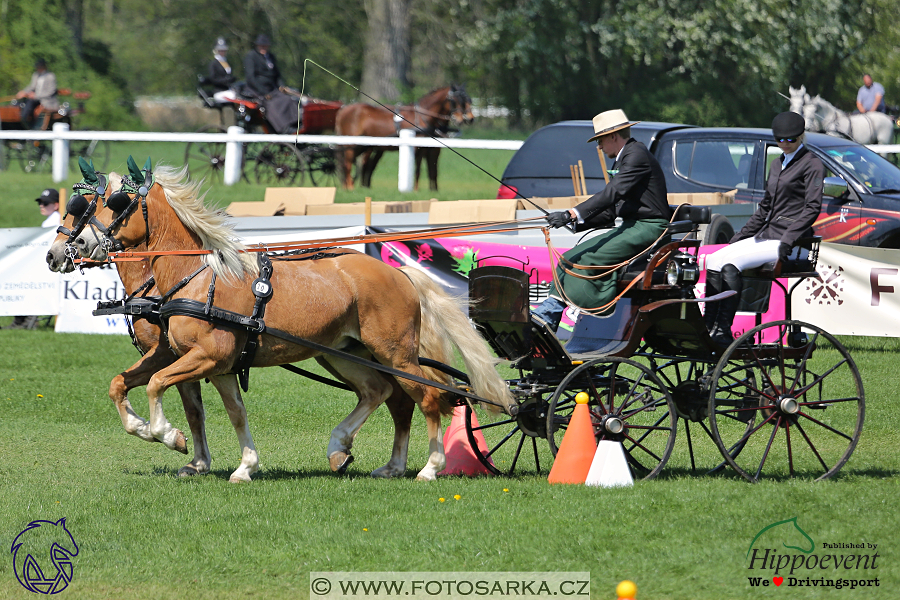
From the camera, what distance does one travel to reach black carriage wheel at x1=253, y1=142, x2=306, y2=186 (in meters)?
18.9

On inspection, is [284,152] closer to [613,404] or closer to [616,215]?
[616,215]

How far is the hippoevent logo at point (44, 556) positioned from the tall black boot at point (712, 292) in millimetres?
4294

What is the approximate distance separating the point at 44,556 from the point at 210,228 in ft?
7.98

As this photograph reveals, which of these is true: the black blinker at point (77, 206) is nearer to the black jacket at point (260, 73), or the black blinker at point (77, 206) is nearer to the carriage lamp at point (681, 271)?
the carriage lamp at point (681, 271)

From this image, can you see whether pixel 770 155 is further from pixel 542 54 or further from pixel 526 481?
pixel 542 54

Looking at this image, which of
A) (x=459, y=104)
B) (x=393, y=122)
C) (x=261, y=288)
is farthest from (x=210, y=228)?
(x=459, y=104)

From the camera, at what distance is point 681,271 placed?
7.14m

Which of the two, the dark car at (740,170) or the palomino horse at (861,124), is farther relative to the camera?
the palomino horse at (861,124)

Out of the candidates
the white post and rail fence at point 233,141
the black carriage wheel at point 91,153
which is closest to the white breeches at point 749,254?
the white post and rail fence at point 233,141

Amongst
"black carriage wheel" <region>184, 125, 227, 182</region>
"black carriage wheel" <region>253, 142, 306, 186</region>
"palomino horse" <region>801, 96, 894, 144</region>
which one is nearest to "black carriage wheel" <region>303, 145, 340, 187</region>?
"black carriage wheel" <region>253, 142, 306, 186</region>

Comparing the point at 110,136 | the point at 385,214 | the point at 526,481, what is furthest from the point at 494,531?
the point at 110,136

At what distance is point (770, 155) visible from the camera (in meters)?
12.8

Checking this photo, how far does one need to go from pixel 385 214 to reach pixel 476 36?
904 inches

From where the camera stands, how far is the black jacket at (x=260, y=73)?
768 inches
